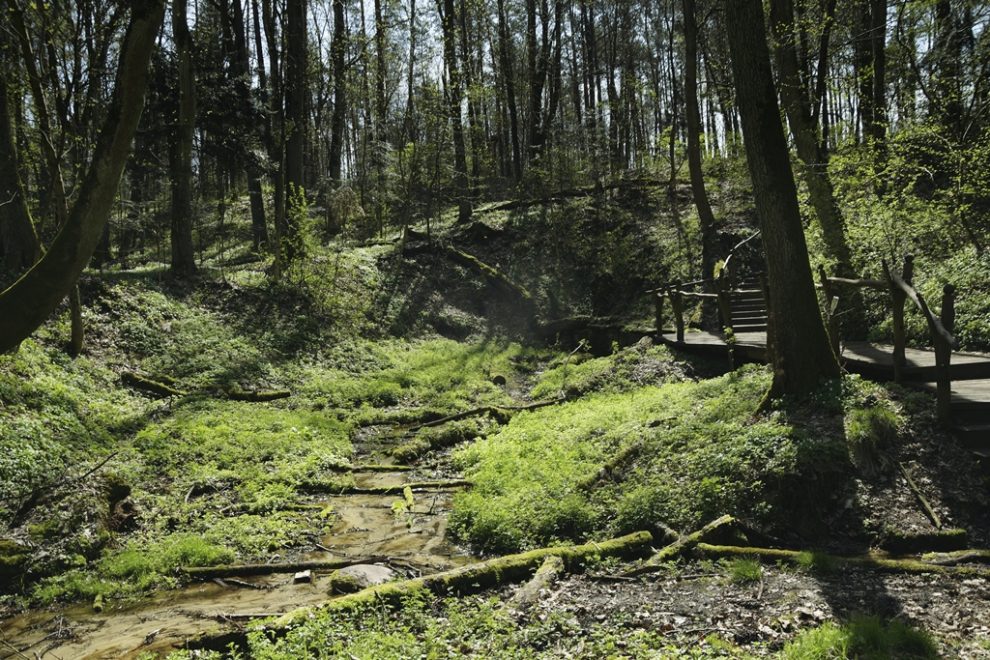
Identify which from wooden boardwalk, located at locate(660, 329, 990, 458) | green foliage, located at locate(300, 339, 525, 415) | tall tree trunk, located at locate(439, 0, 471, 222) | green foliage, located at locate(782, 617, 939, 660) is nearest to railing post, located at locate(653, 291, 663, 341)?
green foliage, located at locate(300, 339, 525, 415)

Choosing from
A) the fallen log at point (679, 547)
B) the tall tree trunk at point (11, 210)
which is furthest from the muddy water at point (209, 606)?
the tall tree trunk at point (11, 210)

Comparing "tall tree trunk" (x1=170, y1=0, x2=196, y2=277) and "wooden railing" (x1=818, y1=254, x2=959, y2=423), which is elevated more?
"tall tree trunk" (x1=170, y1=0, x2=196, y2=277)

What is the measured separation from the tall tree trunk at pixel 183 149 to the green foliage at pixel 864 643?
19.0 meters

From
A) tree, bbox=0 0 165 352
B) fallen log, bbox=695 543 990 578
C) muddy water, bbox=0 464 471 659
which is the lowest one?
muddy water, bbox=0 464 471 659

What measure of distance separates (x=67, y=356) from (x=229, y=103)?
40.0 feet

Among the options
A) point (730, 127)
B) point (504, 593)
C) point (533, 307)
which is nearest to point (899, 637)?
point (504, 593)

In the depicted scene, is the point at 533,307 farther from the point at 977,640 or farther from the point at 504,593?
the point at 977,640

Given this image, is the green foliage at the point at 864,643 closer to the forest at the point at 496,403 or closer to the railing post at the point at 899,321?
the forest at the point at 496,403

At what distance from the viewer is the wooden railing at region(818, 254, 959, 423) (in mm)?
7703

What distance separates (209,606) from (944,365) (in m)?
8.82

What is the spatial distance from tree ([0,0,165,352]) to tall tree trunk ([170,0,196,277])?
17.5m

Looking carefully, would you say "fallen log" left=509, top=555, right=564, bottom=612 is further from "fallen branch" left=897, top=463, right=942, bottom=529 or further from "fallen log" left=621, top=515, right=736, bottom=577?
"fallen branch" left=897, top=463, right=942, bottom=529

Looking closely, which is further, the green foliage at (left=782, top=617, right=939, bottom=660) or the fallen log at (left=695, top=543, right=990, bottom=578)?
the fallen log at (left=695, top=543, right=990, bottom=578)

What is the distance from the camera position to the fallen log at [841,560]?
20.1ft
